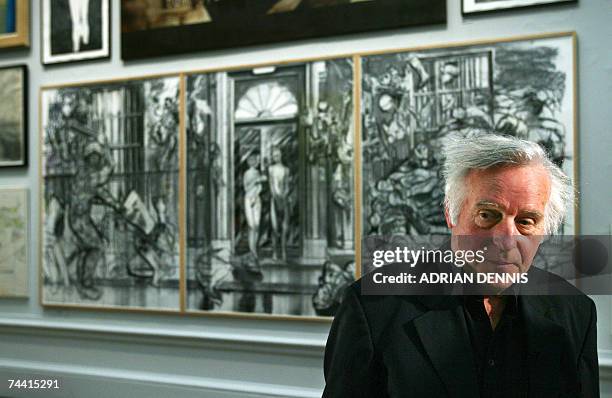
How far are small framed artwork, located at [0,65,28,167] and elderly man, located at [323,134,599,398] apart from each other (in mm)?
3855

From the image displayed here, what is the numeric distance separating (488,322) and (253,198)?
2.54 metres

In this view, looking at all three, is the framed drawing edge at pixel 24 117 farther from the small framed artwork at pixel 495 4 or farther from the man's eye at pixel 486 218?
the man's eye at pixel 486 218

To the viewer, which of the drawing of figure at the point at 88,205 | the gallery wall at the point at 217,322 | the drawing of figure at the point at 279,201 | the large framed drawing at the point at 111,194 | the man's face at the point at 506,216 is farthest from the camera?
the drawing of figure at the point at 88,205

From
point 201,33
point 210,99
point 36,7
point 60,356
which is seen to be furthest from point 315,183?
point 36,7

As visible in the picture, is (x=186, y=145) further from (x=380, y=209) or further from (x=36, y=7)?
(x=36, y=7)

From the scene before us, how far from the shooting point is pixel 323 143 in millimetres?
3830

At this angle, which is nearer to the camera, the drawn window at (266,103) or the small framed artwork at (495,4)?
the small framed artwork at (495,4)

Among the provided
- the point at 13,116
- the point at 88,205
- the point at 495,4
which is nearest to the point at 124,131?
the point at 88,205

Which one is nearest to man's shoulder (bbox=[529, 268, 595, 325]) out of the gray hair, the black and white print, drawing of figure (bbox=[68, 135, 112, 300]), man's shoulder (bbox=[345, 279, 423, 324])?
the gray hair

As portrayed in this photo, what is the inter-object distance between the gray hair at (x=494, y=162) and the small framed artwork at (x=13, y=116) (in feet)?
13.2

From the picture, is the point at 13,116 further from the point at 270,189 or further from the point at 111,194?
the point at 270,189

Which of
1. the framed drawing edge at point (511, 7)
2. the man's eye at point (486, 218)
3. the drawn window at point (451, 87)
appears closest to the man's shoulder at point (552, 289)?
the man's eye at point (486, 218)

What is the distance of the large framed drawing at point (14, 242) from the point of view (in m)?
4.67

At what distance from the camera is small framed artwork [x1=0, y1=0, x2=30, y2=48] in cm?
467
